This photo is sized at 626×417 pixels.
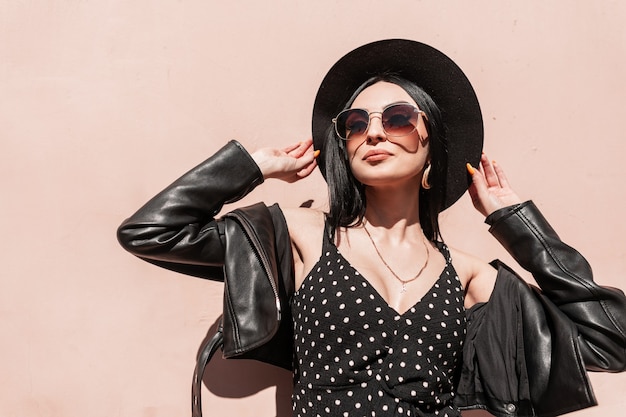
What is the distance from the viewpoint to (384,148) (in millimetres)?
2262

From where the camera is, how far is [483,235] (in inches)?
111

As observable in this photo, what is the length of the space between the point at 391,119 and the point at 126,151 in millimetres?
975

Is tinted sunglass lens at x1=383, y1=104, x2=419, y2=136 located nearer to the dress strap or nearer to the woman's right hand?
the woman's right hand

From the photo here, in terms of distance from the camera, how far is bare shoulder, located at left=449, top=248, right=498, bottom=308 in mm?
2436

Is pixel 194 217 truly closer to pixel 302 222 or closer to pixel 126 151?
pixel 302 222

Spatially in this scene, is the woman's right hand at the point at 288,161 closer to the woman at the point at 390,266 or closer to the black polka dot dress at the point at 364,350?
the woman at the point at 390,266

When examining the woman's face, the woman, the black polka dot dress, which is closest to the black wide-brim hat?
the woman

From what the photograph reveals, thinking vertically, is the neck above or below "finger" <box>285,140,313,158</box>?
below

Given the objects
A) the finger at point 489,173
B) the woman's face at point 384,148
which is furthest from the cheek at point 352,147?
the finger at point 489,173

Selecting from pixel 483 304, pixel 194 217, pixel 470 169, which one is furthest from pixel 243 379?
pixel 470 169

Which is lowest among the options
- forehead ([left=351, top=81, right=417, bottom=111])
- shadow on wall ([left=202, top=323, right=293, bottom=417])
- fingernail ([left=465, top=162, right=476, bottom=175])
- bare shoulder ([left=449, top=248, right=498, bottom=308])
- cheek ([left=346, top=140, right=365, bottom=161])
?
shadow on wall ([left=202, top=323, right=293, bottom=417])

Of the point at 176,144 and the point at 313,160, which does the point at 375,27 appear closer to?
→ the point at 313,160

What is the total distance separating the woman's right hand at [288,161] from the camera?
229 cm

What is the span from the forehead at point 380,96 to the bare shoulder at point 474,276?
572 mm
